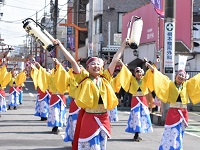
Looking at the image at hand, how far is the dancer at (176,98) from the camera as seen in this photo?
26.7 feet

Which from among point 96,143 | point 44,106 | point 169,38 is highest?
point 169,38

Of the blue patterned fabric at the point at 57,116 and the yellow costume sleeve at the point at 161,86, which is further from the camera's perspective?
the blue patterned fabric at the point at 57,116

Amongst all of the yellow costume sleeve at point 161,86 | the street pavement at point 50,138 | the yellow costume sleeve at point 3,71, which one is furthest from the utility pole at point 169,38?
the yellow costume sleeve at point 161,86

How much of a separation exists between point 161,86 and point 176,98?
455 millimetres

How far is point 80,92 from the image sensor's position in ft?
21.7

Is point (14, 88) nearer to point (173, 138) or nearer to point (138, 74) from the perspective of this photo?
point (138, 74)

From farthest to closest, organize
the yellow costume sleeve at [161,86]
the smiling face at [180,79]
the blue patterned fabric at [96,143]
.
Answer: the smiling face at [180,79], the yellow costume sleeve at [161,86], the blue patterned fabric at [96,143]

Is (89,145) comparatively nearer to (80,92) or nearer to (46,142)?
(80,92)

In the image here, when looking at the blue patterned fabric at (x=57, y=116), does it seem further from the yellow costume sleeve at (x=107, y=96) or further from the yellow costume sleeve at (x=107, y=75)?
the yellow costume sleeve at (x=107, y=96)

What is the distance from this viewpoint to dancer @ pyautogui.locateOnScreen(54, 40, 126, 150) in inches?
260

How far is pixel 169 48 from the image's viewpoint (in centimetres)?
1447

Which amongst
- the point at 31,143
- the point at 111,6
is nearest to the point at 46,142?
the point at 31,143

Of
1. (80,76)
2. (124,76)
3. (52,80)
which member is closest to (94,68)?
(80,76)

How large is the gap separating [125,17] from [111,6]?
18.2 ft
